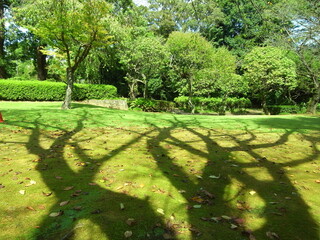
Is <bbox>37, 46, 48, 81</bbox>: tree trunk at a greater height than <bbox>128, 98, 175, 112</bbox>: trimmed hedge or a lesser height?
greater

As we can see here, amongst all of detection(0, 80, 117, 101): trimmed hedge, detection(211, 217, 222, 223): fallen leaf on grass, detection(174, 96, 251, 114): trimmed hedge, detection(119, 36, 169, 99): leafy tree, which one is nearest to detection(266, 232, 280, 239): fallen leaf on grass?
detection(211, 217, 222, 223): fallen leaf on grass

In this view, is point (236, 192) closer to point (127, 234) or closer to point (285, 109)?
point (127, 234)

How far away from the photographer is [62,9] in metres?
10.0

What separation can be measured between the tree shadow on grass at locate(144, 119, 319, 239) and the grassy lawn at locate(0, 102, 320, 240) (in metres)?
0.01

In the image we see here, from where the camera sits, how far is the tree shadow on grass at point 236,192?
2.16 meters

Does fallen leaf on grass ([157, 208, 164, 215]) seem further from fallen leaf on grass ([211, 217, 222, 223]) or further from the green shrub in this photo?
the green shrub

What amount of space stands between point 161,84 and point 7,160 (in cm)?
2680

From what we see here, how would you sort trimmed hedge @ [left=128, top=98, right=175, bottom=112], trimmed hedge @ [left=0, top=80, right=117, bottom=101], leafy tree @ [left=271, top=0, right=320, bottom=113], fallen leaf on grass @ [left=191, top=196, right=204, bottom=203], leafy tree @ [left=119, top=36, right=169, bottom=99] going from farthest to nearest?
1. leafy tree @ [left=119, top=36, right=169, bottom=99]
2. trimmed hedge @ [left=0, top=80, right=117, bottom=101]
3. trimmed hedge @ [left=128, top=98, right=175, bottom=112]
4. leafy tree @ [left=271, top=0, right=320, bottom=113]
5. fallen leaf on grass @ [left=191, top=196, right=204, bottom=203]

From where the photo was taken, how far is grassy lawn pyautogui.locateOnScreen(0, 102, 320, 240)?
6.82ft

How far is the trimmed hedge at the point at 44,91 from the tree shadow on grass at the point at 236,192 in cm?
1521

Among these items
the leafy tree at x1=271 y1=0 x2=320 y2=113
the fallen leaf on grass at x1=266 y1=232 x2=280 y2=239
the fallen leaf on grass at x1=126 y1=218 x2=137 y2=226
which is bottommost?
the fallen leaf on grass at x1=126 y1=218 x2=137 y2=226

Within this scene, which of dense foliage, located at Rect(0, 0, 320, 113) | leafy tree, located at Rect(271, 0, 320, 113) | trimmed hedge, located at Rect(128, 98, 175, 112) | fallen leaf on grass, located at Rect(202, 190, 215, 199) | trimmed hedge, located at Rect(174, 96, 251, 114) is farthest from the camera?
trimmed hedge, located at Rect(174, 96, 251, 114)

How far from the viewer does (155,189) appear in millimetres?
2932

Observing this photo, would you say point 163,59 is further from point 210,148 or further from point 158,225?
point 158,225
